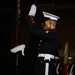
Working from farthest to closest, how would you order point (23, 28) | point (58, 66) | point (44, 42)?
point (23, 28), point (58, 66), point (44, 42)

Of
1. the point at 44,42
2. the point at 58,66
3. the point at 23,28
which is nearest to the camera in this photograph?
the point at 44,42

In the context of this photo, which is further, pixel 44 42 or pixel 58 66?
pixel 58 66

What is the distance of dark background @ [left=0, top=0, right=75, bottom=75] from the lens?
3.91m

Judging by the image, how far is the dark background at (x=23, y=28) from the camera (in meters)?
3.91

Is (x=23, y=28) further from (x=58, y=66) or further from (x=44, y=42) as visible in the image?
(x=44, y=42)

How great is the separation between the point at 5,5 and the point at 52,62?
1.40m

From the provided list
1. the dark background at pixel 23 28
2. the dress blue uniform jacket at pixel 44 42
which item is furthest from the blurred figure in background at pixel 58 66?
the dress blue uniform jacket at pixel 44 42

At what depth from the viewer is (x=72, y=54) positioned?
388 centimetres

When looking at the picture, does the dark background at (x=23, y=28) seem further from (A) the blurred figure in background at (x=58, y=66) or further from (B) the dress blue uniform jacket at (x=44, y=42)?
(B) the dress blue uniform jacket at (x=44, y=42)

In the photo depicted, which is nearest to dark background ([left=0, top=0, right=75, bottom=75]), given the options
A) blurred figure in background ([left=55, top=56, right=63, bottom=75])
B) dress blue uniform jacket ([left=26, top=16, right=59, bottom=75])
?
blurred figure in background ([left=55, top=56, right=63, bottom=75])

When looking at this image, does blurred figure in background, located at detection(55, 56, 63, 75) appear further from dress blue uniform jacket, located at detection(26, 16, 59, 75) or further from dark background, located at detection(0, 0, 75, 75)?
dress blue uniform jacket, located at detection(26, 16, 59, 75)

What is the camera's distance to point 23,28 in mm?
4090

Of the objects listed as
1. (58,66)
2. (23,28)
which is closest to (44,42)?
(58,66)

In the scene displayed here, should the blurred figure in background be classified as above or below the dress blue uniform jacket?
below
